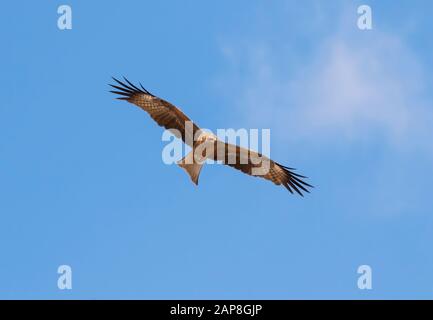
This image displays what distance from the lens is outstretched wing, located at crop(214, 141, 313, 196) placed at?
14922 mm

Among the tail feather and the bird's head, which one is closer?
the bird's head

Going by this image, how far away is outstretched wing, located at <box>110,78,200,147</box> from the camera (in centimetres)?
1510

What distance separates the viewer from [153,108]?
15.5 metres

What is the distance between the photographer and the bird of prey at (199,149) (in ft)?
48.6

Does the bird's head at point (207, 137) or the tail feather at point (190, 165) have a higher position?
the bird's head at point (207, 137)

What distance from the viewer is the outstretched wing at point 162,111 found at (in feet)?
49.5

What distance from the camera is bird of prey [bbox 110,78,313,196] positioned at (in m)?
14.8

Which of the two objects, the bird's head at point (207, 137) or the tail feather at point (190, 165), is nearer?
the bird's head at point (207, 137)

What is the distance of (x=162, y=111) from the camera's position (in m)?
15.4

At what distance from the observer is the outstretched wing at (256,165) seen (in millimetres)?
14922

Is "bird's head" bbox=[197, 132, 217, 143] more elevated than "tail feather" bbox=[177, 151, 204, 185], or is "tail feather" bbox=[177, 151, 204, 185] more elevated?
"bird's head" bbox=[197, 132, 217, 143]

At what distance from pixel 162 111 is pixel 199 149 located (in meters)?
1.24
